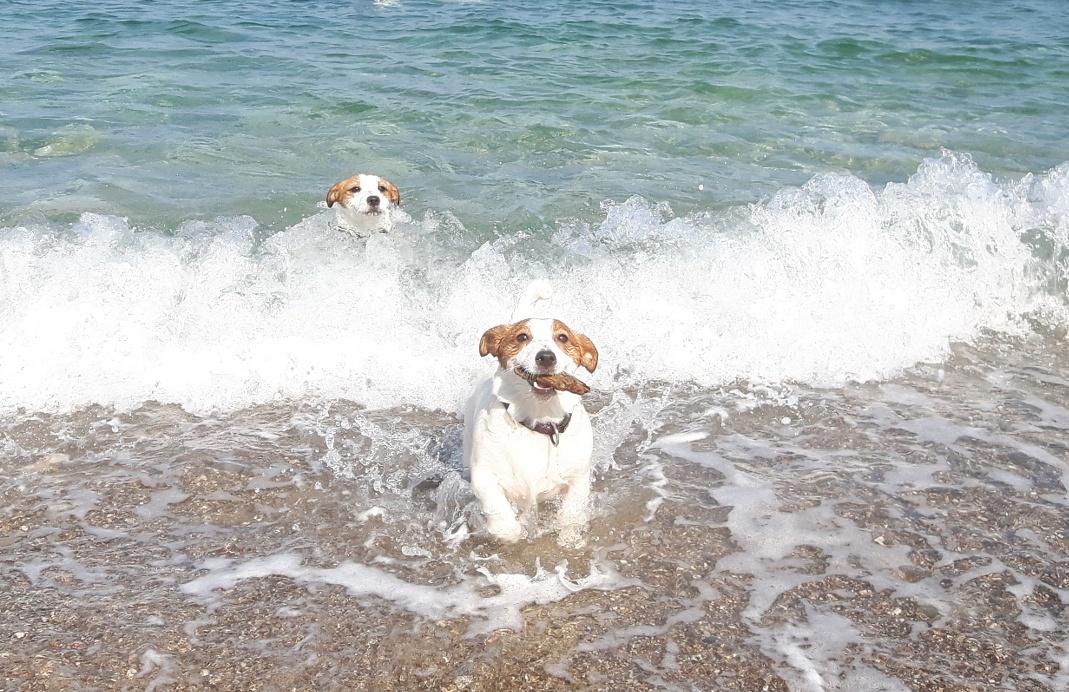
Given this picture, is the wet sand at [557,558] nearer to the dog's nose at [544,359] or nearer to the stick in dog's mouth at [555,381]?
Answer: the stick in dog's mouth at [555,381]

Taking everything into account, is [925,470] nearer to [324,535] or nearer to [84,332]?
[324,535]

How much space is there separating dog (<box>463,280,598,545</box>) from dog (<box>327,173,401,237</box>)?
157 inches

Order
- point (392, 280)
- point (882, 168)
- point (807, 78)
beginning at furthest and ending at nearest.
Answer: point (807, 78) → point (882, 168) → point (392, 280)

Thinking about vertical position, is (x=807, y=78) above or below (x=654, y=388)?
above

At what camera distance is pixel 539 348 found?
435cm

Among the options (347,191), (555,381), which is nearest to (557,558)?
(555,381)

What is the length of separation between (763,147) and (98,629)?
347 inches

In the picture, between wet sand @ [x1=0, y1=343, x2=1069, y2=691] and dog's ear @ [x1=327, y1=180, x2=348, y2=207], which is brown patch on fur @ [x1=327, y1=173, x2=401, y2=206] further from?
wet sand @ [x1=0, y1=343, x2=1069, y2=691]

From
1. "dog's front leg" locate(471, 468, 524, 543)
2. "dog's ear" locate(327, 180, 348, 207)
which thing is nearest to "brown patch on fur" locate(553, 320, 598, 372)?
"dog's front leg" locate(471, 468, 524, 543)

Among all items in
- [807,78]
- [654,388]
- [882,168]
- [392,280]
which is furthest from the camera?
[807,78]

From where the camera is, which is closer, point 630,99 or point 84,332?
point 84,332

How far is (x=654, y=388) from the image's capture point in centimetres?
637

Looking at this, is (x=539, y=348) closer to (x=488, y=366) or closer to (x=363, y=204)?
(x=488, y=366)

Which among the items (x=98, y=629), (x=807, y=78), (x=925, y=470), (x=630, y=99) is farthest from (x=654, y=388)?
(x=807, y=78)
